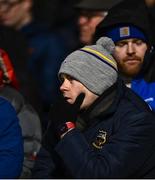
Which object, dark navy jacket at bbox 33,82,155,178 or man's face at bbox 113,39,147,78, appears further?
man's face at bbox 113,39,147,78

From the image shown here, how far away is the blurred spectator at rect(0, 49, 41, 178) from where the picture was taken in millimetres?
5793

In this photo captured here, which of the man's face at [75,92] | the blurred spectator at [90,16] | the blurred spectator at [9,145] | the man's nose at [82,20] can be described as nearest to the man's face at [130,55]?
the man's face at [75,92]

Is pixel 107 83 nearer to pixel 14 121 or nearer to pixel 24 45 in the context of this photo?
pixel 14 121

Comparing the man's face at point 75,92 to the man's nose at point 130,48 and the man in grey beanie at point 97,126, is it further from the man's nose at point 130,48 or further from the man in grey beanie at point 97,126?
the man's nose at point 130,48

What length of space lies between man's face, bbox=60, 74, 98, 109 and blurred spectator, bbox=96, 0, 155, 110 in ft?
2.29

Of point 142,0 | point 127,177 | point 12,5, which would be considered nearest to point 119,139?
point 127,177

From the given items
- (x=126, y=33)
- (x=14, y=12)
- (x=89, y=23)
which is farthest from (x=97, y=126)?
(x=14, y=12)

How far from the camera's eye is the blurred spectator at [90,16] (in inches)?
272

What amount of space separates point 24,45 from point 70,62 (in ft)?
6.40

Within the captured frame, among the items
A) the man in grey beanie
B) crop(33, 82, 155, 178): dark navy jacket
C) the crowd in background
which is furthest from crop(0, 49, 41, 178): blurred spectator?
crop(33, 82, 155, 178): dark navy jacket

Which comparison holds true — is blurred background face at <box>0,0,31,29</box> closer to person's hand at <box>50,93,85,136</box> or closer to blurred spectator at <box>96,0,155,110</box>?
blurred spectator at <box>96,0,155,110</box>

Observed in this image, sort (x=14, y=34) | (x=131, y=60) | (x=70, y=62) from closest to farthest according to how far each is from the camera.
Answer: (x=70, y=62)
(x=131, y=60)
(x=14, y=34)

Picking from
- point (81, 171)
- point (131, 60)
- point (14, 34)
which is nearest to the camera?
point (81, 171)

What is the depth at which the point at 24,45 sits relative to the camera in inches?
278
